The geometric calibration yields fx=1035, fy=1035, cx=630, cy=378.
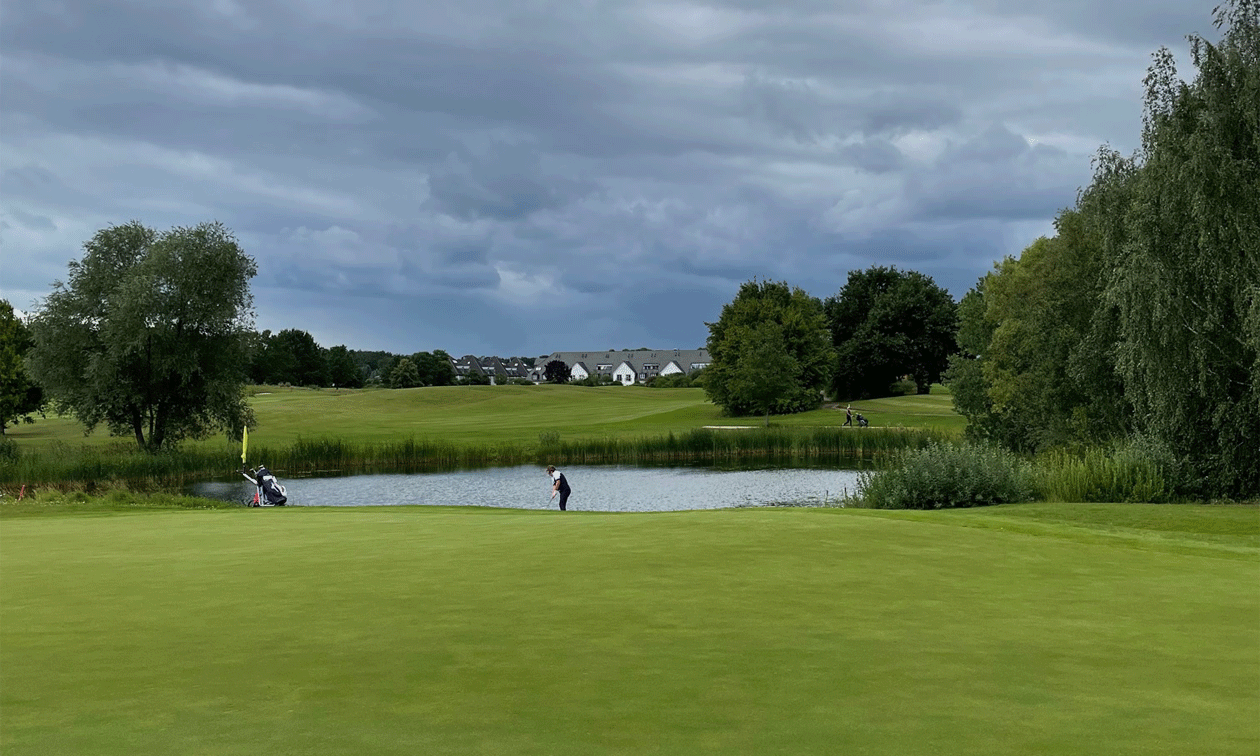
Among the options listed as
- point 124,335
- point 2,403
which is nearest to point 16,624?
point 124,335

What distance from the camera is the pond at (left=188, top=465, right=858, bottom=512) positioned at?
3697 centimetres

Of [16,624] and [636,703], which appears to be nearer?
[636,703]

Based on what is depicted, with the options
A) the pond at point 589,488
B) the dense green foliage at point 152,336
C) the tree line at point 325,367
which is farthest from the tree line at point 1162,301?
the tree line at point 325,367

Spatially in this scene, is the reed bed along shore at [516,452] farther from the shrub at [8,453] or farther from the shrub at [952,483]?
the shrub at [952,483]

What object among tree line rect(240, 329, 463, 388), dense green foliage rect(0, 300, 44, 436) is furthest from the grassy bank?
tree line rect(240, 329, 463, 388)

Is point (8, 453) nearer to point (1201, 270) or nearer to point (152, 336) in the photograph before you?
point (152, 336)

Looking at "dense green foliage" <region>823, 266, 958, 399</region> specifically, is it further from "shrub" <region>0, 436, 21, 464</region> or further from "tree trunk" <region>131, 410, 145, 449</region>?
"shrub" <region>0, 436, 21, 464</region>

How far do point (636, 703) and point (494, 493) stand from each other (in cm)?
3483

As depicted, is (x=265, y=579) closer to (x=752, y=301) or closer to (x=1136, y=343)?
(x=1136, y=343)

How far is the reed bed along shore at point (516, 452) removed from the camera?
45.8 meters

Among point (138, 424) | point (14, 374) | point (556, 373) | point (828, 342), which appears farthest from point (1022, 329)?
point (556, 373)

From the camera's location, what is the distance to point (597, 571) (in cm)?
1072

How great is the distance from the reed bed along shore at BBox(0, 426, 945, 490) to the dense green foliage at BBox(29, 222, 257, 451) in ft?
6.84

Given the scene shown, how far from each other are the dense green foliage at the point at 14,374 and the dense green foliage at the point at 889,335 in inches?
2395
